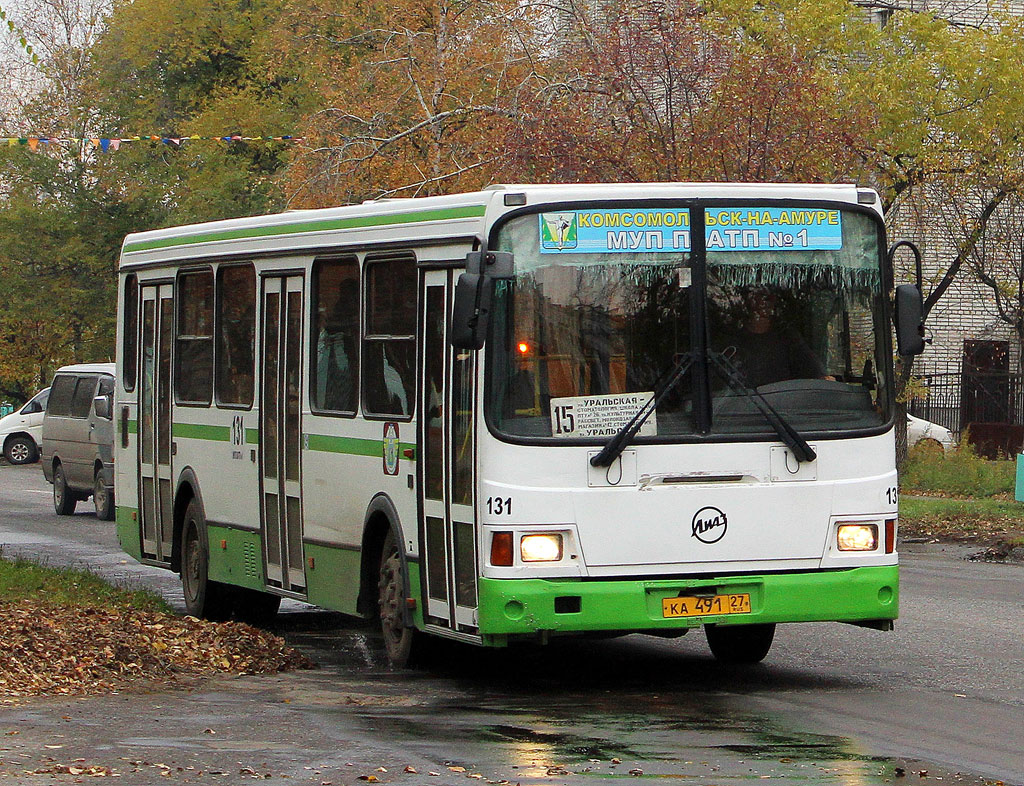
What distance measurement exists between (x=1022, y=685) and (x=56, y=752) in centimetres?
511

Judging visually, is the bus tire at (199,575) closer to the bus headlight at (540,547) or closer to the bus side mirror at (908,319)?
the bus headlight at (540,547)

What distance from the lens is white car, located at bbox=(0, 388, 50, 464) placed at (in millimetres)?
44812

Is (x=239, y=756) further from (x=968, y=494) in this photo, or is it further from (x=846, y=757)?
(x=968, y=494)

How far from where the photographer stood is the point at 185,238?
14.0m

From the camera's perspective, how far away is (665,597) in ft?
32.6

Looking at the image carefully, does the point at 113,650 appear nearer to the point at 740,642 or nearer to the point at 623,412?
the point at 623,412

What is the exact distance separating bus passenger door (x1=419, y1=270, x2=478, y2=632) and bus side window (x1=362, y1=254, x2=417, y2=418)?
0.17 meters

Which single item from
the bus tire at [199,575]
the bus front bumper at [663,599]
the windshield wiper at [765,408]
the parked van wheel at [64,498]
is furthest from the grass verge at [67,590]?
the parked van wheel at [64,498]

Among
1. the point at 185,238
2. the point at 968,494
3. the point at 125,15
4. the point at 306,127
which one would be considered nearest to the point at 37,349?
the point at 125,15

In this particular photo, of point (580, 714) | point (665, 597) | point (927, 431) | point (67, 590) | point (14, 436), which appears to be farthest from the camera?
point (14, 436)

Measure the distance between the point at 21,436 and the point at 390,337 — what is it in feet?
116

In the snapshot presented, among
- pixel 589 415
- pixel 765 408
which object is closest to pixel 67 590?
pixel 589 415

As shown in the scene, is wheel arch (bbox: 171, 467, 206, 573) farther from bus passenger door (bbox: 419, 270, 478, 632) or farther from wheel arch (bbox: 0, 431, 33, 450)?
wheel arch (bbox: 0, 431, 33, 450)

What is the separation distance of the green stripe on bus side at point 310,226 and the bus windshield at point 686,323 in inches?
20.6
